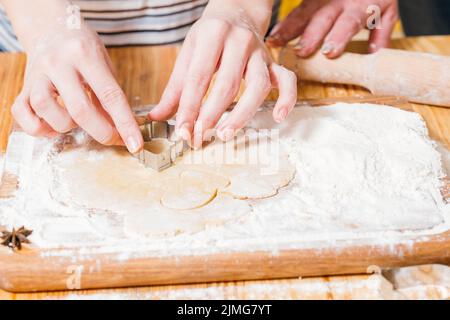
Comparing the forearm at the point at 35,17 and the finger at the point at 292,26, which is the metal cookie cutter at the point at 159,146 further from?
the finger at the point at 292,26

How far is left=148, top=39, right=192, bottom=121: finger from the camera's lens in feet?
4.17

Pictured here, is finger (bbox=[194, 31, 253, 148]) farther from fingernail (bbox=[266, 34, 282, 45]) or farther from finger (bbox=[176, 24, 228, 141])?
fingernail (bbox=[266, 34, 282, 45])

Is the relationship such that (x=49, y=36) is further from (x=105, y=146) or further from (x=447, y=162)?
(x=447, y=162)

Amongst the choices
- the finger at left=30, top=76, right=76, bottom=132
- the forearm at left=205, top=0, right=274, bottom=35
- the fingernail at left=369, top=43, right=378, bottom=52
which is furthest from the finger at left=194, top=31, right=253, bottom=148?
the fingernail at left=369, top=43, right=378, bottom=52

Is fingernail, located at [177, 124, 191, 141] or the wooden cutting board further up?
fingernail, located at [177, 124, 191, 141]

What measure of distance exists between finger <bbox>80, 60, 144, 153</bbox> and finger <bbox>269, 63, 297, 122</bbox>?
0.93 ft

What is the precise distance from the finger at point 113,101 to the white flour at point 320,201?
0.56ft

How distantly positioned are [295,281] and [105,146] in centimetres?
50

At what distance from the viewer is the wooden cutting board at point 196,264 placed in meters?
1.01

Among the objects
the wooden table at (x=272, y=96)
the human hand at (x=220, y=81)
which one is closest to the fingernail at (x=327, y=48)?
the wooden table at (x=272, y=96)

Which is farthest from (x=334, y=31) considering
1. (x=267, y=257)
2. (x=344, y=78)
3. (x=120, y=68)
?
(x=267, y=257)

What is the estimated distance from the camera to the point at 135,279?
1019 millimetres
